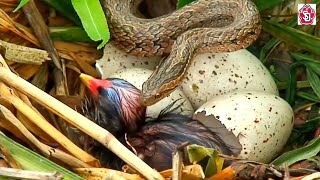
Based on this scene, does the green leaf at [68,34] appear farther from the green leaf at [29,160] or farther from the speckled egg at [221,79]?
the green leaf at [29,160]

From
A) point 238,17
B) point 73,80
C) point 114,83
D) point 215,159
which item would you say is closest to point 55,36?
point 73,80

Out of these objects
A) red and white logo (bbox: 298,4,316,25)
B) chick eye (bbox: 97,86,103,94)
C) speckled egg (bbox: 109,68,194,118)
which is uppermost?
red and white logo (bbox: 298,4,316,25)

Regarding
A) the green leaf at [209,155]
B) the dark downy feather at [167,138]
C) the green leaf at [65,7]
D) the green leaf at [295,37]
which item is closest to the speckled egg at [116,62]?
the green leaf at [65,7]

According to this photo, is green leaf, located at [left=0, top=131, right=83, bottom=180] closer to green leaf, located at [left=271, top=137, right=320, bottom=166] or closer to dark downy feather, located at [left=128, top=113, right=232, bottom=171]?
dark downy feather, located at [left=128, top=113, right=232, bottom=171]

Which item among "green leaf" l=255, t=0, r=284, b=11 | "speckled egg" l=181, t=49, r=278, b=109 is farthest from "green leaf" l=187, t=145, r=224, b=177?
"green leaf" l=255, t=0, r=284, b=11

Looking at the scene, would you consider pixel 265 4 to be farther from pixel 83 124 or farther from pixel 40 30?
pixel 83 124

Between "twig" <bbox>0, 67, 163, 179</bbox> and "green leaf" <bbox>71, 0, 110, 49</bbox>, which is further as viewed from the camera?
"green leaf" <bbox>71, 0, 110, 49</bbox>
